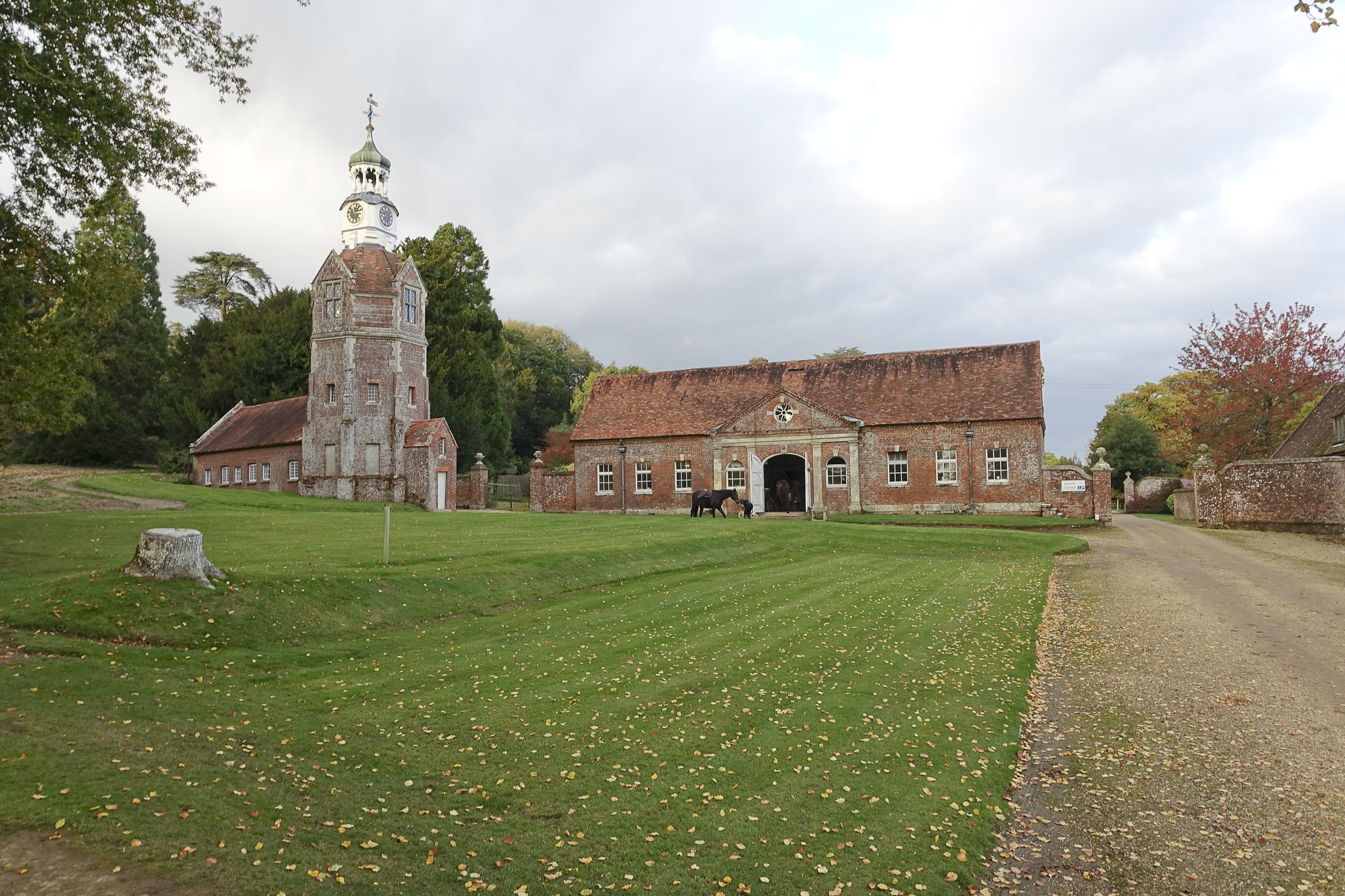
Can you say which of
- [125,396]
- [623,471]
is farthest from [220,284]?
[623,471]

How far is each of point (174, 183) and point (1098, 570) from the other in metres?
23.1

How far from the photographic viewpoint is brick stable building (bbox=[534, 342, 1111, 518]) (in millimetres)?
36594

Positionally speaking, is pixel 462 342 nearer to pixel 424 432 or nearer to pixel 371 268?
pixel 371 268

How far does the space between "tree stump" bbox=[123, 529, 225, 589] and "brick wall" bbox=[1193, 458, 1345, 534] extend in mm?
35299

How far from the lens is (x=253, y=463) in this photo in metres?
44.8

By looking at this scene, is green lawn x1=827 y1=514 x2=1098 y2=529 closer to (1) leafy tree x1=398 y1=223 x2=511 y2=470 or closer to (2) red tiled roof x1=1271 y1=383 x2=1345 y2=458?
(2) red tiled roof x1=1271 y1=383 x2=1345 y2=458

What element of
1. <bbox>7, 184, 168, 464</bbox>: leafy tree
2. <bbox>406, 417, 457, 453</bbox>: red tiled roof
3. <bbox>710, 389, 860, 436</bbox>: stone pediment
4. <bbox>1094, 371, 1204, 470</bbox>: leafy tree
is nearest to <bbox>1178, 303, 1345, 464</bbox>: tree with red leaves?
<bbox>1094, 371, 1204, 470</bbox>: leafy tree

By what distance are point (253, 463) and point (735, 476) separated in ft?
90.5

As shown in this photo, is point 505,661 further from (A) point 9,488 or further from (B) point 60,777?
(A) point 9,488

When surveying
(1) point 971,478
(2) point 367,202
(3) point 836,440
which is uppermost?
(2) point 367,202

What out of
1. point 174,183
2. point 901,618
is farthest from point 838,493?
point 174,183

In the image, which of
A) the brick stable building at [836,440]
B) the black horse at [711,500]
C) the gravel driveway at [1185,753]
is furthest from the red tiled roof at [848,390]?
the gravel driveway at [1185,753]

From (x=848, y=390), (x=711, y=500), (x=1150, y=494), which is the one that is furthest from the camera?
(x=1150, y=494)

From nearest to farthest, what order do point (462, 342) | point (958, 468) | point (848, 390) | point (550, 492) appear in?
point (958, 468), point (848, 390), point (550, 492), point (462, 342)
